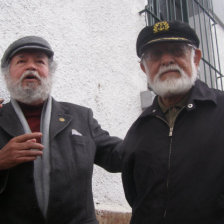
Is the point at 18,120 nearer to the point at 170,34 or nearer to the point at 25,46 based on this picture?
the point at 25,46

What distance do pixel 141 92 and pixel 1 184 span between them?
219cm

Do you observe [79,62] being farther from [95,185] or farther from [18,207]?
[18,207]

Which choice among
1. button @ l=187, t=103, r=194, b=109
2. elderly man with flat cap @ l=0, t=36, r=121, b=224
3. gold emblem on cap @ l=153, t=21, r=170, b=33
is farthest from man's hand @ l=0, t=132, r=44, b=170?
gold emblem on cap @ l=153, t=21, r=170, b=33

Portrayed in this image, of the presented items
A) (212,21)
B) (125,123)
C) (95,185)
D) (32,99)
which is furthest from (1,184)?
(212,21)

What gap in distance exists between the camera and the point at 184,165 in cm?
167

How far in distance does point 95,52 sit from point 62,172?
1.65 meters

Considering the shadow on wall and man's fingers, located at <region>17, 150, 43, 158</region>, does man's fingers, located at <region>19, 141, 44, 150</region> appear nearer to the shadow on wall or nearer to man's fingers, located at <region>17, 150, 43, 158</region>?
man's fingers, located at <region>17, 150, 43, 158</region>

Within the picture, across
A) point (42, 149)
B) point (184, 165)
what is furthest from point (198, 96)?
point (42, 149)

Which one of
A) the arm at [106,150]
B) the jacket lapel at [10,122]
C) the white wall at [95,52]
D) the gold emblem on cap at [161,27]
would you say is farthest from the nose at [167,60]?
the white wall at [95,52]

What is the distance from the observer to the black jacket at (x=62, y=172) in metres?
1.88

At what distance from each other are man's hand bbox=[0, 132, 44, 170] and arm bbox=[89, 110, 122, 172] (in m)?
0.61

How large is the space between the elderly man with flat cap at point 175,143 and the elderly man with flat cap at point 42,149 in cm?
32

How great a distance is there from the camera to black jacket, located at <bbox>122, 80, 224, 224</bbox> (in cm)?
159

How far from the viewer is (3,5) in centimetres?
262
